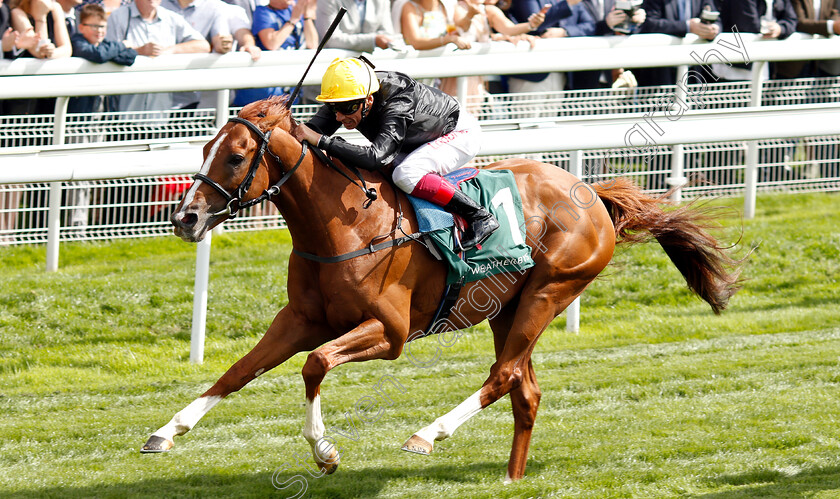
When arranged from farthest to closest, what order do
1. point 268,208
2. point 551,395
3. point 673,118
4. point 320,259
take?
point 268,208 → point 673,118 → point 551,395 → point 320,259

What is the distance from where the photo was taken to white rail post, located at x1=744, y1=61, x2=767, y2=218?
338 inches

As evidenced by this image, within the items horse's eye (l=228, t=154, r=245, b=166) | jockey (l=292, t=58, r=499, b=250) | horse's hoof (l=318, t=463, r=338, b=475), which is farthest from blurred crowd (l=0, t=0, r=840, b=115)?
horse's hoof (l=318, t=463, r=338, b=475)

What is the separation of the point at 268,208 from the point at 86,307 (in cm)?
154

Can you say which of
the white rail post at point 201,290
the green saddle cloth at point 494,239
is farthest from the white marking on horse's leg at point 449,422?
the white rail post at point 201,290

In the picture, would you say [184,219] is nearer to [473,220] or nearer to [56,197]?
[473,220]

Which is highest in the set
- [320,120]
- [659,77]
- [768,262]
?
[320,120]

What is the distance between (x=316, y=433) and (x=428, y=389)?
2.05 meters

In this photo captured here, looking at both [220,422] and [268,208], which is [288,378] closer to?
[220,422]

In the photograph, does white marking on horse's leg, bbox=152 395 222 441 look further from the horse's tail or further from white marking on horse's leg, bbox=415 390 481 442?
the horse's tail

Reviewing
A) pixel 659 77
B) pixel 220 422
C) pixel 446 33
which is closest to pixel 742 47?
pixel 659 77

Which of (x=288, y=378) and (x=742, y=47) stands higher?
(x=742, y=47)

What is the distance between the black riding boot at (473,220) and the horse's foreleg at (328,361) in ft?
1.96

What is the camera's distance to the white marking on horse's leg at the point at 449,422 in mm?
4680

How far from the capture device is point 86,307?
7.12 m
